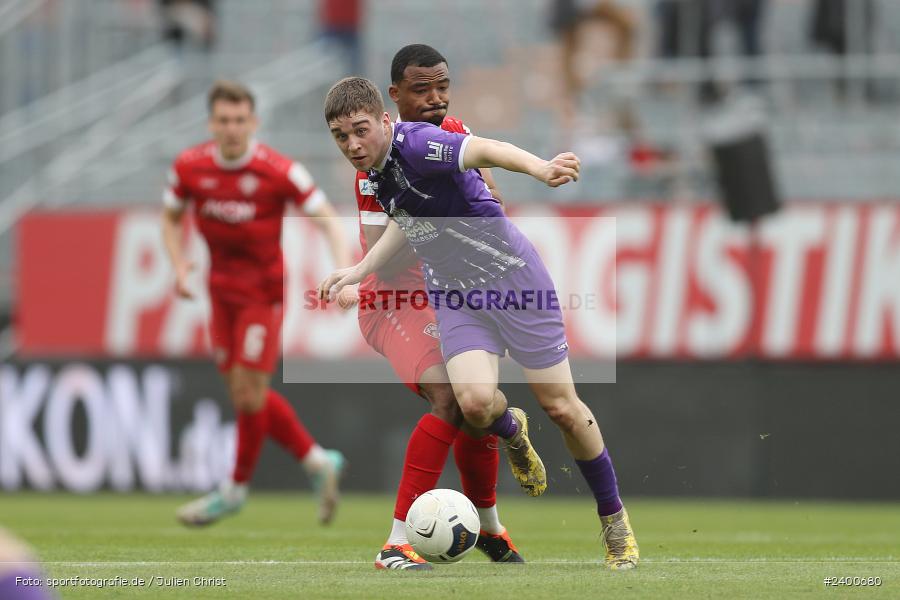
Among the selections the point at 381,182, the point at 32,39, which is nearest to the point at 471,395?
the point at 381,182

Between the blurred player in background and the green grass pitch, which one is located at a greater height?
the blurred player in background

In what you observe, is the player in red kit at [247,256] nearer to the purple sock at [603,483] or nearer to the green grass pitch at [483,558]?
the green grass pitch at [483,558]

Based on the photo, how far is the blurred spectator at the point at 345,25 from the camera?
16594 mm

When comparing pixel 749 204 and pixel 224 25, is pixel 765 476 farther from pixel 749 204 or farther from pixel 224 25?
pixel 224 25

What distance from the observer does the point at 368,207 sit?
6578 millimetres

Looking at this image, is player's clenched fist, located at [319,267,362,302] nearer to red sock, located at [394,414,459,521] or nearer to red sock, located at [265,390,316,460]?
red sock, located at [394,414,459,521]

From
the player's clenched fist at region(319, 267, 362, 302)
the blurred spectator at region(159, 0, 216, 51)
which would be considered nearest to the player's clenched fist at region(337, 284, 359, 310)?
the player's clenched fist at region(319, 267, 362, 302)

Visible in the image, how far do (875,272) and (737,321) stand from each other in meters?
1.25

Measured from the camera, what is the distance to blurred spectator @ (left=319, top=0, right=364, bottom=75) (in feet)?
54.4

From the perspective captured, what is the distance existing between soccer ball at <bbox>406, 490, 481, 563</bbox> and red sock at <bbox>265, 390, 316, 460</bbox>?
11.4 ft

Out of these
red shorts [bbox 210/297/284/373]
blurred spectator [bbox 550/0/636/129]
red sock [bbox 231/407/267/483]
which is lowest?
red sock [bbox 231/407/267/483]

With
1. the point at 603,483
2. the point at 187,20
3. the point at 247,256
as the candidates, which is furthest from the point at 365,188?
the point at 187,20

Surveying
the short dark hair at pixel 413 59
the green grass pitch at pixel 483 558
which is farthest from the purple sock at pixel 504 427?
the short dark hair at pixel 413 59

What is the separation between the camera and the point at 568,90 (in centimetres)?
1521
